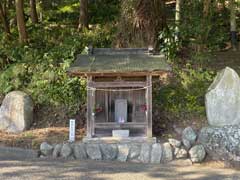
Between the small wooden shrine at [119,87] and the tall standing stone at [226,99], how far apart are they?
1279mm

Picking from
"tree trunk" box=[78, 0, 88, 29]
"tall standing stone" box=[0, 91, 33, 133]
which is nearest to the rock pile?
"tall standing stone" box=[0, 91, 33, 133]

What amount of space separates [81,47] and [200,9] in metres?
3.75

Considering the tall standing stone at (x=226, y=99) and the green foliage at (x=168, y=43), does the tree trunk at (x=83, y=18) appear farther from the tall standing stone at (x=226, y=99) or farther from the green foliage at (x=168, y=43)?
the tall standing stone at (x=226, y=99)

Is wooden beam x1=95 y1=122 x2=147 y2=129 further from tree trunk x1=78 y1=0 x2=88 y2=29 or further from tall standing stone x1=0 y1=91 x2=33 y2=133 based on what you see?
tree trunk x1=78 y1=0 x2=88 y2=29

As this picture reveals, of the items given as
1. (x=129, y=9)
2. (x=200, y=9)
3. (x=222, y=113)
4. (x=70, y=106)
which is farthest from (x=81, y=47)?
(x=222, y=113)

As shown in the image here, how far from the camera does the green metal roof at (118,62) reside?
7.88 m

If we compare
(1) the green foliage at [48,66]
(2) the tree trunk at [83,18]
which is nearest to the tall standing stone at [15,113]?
(1) the green foliage at [48,66]

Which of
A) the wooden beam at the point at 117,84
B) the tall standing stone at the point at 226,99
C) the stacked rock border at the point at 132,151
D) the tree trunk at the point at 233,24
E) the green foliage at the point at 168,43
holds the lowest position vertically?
the stacked rock border at the point at 132,151

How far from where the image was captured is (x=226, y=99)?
8289 millimetres

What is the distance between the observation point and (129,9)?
11.5 meters

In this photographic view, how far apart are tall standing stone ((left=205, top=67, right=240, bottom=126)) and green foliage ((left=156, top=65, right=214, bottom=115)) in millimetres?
785

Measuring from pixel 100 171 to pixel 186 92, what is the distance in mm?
3741

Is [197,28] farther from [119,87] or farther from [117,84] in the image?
[117,84]

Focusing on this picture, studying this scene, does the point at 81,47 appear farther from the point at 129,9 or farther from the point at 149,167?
the point at 149,167
